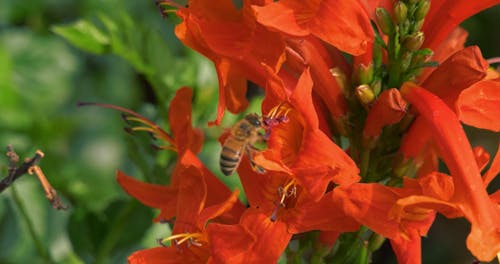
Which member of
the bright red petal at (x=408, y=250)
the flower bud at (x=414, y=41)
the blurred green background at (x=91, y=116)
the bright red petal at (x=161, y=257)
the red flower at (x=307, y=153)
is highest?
the flower bud at (x=414, y=41)

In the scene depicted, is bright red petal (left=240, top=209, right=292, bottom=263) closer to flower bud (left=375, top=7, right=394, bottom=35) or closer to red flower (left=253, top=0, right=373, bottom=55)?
red flower (left=253, top=0, right=373, bottom=55)

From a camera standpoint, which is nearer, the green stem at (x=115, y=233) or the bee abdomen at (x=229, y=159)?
the bee abdomen at (x=229, y=159)

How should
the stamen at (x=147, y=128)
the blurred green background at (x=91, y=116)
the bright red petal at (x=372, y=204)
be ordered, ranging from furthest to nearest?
the blurred green background at (x=91, y=116) → the stamen at (x=147, y=128) → the bright red petal at (x=372, y=204)

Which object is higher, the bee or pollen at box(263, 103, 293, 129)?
pollen at box(263, 103, 293, 129)

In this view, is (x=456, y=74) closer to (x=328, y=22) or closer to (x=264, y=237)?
(x=328, y=22)

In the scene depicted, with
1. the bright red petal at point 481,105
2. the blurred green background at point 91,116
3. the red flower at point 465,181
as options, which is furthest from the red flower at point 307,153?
the blurred green background at point 91,116

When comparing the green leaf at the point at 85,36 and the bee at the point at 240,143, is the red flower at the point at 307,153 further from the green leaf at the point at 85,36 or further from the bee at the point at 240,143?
the green leaf at the point at 85,36

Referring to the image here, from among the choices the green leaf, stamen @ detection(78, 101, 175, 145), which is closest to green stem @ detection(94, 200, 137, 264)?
stamen @ detection(78, 101, 175, 145)

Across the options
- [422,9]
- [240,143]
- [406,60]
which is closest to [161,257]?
[240,143]
